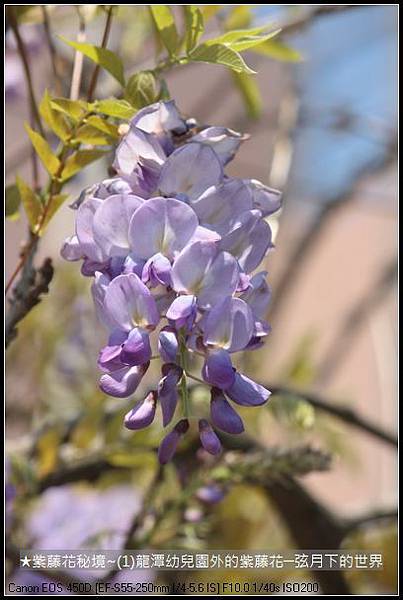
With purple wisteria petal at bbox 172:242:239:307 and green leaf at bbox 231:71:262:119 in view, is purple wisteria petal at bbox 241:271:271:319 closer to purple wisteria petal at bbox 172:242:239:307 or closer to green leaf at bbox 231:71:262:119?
purple wisteria petal at bbox 172:242:239:307

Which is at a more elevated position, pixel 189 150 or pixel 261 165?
A: pixel 189 150

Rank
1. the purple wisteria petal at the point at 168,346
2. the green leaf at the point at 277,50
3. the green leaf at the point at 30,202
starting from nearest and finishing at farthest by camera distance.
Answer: the purple wisteria petal at the point at 168,346
the green leaf at the point at 30,202
the green leaf at the point at 277,50

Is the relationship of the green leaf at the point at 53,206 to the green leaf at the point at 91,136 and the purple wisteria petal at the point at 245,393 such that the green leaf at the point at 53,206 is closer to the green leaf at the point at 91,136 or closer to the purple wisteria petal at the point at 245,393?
the green leaf at the point at 91,136

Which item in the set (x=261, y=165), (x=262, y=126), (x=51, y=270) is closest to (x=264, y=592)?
(x=51, y=270)

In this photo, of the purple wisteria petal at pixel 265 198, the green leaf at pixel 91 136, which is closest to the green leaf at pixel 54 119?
the green leaf at pixel 91 136

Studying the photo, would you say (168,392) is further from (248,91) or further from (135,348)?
(248,91)

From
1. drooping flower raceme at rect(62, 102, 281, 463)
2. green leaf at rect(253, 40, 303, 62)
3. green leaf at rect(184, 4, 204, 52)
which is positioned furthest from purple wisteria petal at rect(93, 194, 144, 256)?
green leaf at rect(253, 40, 303, 62)

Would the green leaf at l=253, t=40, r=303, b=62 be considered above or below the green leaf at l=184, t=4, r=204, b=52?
below

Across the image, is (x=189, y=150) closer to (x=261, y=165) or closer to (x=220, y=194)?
(x=220, y=194)
